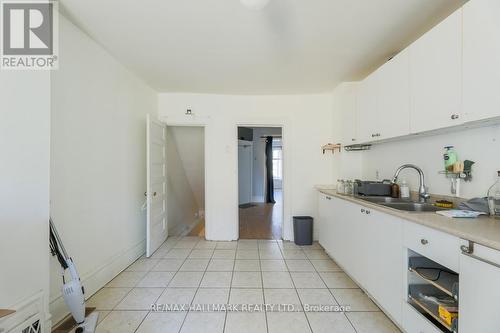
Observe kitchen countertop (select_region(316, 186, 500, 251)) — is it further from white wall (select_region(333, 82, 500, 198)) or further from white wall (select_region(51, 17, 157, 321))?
white wall (select_region(51, 17, 157, 321))

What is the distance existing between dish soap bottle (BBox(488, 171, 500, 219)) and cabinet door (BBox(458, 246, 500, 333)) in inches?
24.3

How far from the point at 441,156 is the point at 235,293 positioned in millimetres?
2210

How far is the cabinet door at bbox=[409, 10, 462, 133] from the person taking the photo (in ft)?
4.69

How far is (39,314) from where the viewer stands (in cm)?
140

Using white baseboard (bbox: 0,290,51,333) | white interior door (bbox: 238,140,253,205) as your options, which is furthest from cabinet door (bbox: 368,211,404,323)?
white interior door (bbox: 238,140,253,205)

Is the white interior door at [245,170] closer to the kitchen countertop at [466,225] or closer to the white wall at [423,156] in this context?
the white wall at [423,156]

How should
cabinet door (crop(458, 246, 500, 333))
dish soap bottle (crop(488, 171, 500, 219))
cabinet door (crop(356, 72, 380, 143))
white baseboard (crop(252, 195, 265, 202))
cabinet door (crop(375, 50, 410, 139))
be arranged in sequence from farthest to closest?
white baseboard (crop(252, 195, 265, 202)), cabinet door (crop(356, 72, 380, 143)), cabinet door (crop(375, 50, 410, 139)), dish soap bottle (crop(488, 171, 500, 219)), cabinet door (crop(458, 246, 500, 333))

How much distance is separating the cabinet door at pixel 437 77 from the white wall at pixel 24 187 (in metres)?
2.69

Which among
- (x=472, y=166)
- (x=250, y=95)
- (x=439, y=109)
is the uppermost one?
(x=250, y=95)

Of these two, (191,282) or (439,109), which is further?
(191,282)

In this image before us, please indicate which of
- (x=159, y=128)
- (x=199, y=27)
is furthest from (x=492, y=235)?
(x=159, y=128)

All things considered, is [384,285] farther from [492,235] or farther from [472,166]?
[472,166]

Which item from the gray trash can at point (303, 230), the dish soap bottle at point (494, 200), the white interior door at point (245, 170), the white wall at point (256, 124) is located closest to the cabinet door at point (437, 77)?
the dish soap bottle at point (494, 200)

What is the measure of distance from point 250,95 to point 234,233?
226 cm
